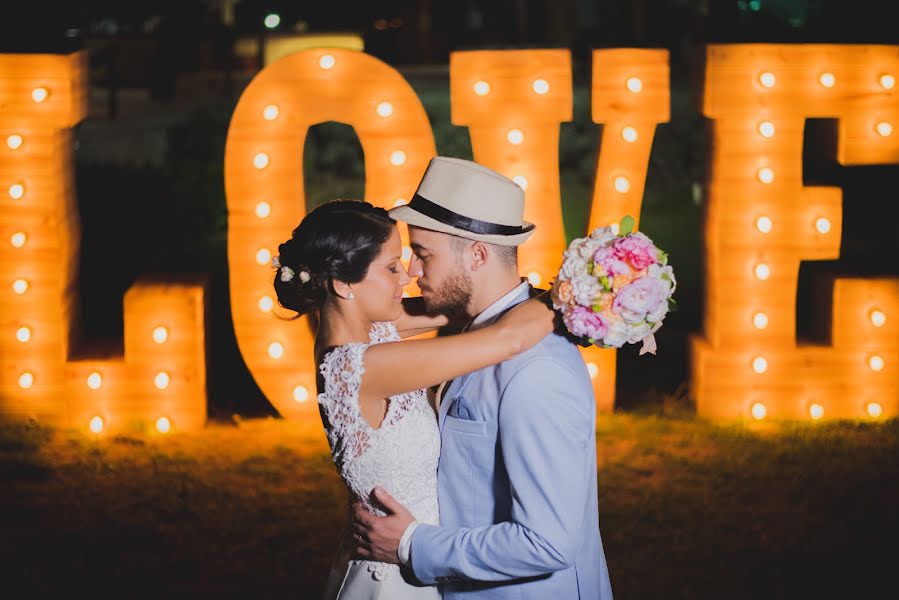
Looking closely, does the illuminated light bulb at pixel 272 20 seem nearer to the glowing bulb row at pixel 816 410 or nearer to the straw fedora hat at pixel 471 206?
the glowing bulb row at pixel 816 410

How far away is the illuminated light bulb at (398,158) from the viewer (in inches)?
267

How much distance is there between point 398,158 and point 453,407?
3.73 metres

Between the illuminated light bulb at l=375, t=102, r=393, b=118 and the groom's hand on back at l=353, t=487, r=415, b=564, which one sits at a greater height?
the illuminated light bulb at l=375, t=102, r=393, b=118

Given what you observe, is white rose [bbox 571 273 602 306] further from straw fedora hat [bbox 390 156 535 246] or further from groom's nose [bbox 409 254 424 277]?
groom's nose [bbox 409 254 424 277]

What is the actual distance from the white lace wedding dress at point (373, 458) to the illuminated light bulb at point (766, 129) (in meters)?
3.94

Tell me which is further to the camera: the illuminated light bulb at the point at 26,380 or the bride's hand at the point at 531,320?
the illuminated light bulb at the point at 26,380

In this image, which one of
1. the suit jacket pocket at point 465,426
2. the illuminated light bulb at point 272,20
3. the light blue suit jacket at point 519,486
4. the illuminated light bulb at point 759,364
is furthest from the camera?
the illuminated light bulb at point 272,20

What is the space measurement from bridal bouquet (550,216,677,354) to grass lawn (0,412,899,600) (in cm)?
219

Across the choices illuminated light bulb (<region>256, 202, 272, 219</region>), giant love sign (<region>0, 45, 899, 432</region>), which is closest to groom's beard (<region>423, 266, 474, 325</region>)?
giant love sign (<region>0, 45, 899, 432</region>)

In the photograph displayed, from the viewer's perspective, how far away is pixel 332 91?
6.80m

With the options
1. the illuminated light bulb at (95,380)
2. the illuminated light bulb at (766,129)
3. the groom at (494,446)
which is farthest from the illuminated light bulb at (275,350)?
the groom at (494,446)

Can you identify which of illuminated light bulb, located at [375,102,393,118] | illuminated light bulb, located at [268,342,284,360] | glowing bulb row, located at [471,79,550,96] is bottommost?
illuminated light bulb, located at [268,342,284,360]

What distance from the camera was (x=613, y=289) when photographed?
3154 mm

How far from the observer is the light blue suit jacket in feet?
9.44
